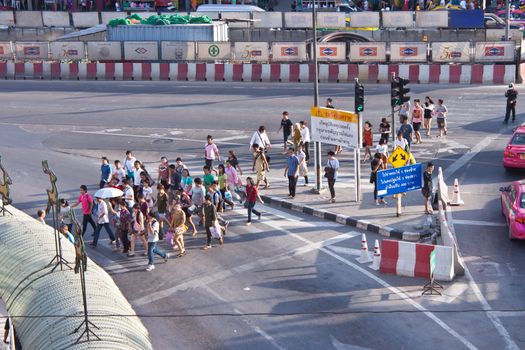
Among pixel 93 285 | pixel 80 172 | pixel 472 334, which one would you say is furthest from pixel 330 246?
pixel 80 172

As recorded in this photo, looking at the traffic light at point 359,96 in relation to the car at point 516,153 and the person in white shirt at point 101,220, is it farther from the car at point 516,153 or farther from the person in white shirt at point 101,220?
→ the person in white shirt at point 101,220

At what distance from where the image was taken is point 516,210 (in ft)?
71.4

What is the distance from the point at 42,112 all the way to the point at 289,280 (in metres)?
23.3

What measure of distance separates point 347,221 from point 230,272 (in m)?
4.52

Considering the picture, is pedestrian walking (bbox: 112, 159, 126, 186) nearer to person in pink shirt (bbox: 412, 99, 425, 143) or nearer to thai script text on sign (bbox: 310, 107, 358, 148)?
thai script text on sign (bbox: 310, 107, 358, 148)

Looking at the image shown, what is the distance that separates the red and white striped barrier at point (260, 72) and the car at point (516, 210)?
2248cm

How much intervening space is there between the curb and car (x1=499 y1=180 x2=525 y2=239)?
1.98m

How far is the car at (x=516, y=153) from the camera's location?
27.9 metres

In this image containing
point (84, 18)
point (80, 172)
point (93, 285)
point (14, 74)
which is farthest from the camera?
point (84, 18)

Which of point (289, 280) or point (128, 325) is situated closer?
point (128, 325)

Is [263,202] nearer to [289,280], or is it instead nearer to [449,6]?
[289,280]

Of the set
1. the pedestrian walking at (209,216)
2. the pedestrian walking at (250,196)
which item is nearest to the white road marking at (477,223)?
the pedestrian walking at (250,196)

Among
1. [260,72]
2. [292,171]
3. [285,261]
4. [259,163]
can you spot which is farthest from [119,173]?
[260,72]

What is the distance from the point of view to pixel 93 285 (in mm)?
15117
